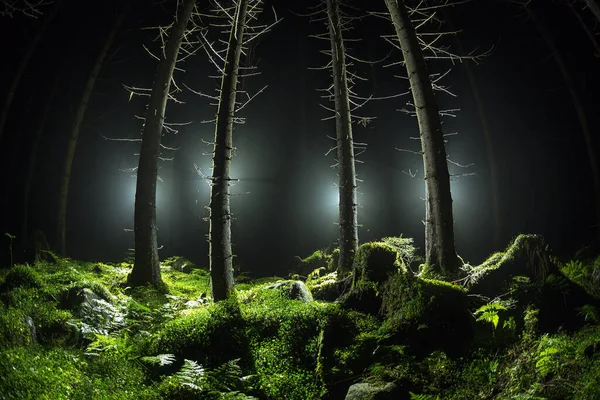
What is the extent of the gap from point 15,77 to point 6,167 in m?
7.51

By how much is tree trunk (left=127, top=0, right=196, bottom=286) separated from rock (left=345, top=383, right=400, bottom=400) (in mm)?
7293

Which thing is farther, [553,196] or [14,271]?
[553,196]

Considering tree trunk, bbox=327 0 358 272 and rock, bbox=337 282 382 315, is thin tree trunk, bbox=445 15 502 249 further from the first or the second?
rock, bbox=337 282 382 315

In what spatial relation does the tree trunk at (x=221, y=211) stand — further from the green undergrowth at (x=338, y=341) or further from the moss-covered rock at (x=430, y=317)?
the moss-covered rock at (x=430, y=317)

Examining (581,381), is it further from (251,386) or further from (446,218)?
(446,218)

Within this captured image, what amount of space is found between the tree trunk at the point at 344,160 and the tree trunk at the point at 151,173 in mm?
4456

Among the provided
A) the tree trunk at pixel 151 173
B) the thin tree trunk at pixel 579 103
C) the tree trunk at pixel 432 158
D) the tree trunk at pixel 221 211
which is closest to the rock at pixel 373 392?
the tree trunk at pixel 432 158

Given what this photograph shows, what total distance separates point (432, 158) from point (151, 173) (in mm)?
7697

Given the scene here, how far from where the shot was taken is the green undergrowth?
3.76 metres

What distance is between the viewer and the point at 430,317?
4.82 meters

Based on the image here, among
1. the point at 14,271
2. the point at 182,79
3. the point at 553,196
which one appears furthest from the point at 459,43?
the point at 14,271

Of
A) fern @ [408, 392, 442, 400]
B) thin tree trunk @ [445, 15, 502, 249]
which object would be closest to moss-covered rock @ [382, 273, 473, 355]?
fern @ [408, 392, 442, 400]

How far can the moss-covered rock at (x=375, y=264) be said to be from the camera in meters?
5.92

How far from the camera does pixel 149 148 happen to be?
10289 millimetres
